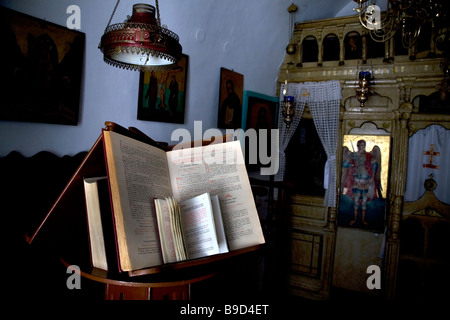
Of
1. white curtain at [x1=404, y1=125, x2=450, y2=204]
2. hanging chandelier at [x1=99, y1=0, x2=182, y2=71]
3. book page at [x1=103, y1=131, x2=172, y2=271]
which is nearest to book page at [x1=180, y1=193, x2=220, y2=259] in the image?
book page at [x1=103, y1=131, x2=172, y2=271]

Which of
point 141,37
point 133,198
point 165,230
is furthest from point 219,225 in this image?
point 141,37

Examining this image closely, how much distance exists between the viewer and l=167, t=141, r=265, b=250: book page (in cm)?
125

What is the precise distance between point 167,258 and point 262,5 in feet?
11.2

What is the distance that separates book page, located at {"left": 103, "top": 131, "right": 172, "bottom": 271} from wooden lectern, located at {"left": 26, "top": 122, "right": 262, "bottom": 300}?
0.16ft

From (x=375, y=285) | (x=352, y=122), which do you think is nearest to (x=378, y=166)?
(x=352, y=122)

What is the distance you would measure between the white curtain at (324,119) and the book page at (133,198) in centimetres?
387

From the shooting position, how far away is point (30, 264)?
5.30 feet

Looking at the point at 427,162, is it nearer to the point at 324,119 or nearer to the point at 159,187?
the point at 324,119

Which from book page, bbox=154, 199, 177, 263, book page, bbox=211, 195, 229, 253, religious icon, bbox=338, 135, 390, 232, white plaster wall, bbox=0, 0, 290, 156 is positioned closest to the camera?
book page, bbox=154, 199, 177, 263

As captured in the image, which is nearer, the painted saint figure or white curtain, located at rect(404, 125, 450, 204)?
white curtain, located at rect(404, 125, 450, 204)

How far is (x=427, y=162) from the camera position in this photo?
168 inches

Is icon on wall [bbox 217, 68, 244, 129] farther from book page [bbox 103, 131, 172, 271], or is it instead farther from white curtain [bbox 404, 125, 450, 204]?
book page [bbox 103, 131, 172, 271]

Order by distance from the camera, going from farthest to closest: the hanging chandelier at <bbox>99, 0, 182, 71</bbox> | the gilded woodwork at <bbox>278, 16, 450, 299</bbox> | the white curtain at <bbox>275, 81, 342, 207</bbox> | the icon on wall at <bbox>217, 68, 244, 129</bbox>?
the white curtain at <bbox>275, 81, 342, 207</bbox> < the gilded woodwork at <bbox>278, 16, 450, 299</bbox> < the icon on wall at <bbox>217, 68, 244, 129</bbox> < the hanging chandelier at <bbox>99, 0, 182, 71</bbox>

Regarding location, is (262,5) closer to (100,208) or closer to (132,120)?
(132,120)
